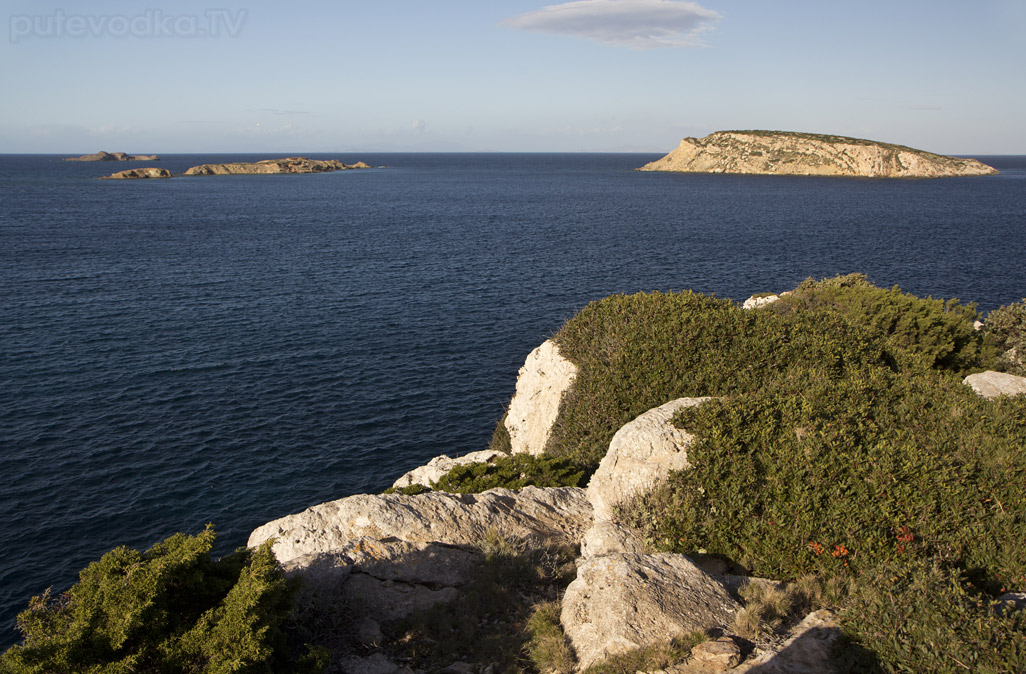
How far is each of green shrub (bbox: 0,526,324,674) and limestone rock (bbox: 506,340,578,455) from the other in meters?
13.7

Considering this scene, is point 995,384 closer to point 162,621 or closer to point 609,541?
point 609,541

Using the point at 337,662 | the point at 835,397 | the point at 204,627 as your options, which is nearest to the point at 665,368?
the point at 835,397

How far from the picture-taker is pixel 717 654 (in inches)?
330

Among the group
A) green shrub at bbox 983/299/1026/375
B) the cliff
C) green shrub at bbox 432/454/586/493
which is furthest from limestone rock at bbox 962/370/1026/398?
green shrub at bbox 432/454/586/493

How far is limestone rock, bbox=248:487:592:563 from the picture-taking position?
11.8 metres

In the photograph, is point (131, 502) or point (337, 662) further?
point (131, 502)

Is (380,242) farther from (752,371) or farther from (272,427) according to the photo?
(752,371)

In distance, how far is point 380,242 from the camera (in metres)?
80.1

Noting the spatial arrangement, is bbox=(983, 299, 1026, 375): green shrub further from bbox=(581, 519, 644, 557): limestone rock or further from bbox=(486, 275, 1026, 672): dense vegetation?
bbox=(581, 519, 644, 557): limestone rock

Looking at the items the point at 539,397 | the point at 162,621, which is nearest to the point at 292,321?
the point at 539,397

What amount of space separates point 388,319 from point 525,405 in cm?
2754

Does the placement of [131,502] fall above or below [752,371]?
below

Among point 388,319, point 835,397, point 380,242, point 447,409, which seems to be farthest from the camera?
point 380,242

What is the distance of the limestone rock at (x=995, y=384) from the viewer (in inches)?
714
